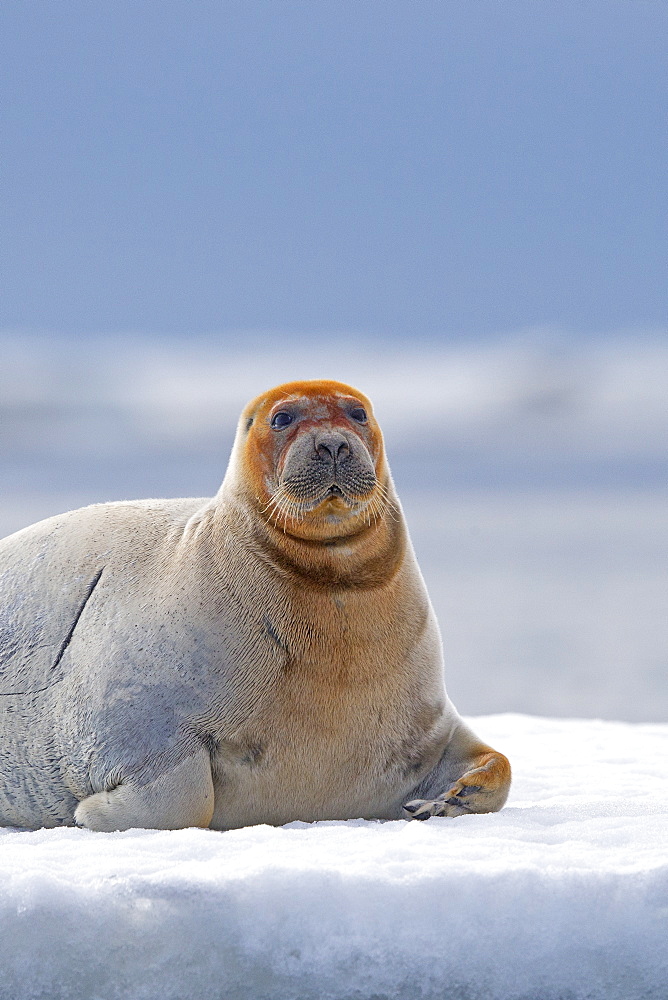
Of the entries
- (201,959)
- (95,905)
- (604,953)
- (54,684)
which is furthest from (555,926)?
(54,684)

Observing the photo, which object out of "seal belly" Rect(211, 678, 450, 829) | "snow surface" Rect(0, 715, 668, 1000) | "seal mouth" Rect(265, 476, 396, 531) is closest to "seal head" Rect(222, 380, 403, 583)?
"seal mouth" Rect(265, 476, 396, 531)

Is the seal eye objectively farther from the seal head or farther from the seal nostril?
the seal nostril

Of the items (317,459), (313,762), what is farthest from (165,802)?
(317,459)

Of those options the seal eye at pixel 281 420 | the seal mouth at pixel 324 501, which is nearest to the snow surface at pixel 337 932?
the seal mouth at pixel 324 501

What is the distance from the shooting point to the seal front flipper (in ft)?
15.4

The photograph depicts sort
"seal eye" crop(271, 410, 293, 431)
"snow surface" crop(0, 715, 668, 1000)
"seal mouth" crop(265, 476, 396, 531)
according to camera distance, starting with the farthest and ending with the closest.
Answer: "seal eye" crop(271, 410, 293, 431)
"seal mouth" crop(265, 476, 396, 531)
"snow surface" crop(0, 715, 668, 1000)

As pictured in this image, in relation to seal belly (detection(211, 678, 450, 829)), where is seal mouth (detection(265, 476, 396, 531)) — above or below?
above

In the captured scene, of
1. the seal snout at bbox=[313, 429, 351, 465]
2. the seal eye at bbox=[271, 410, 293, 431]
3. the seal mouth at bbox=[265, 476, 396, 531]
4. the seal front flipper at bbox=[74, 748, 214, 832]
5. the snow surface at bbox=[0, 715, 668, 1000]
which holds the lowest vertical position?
the snow surface at bbox=[0, 715, 668, 1000]

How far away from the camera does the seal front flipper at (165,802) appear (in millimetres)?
4699

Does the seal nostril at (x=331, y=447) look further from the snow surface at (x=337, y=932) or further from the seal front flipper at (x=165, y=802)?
the snow surface at (x=337, y=932)

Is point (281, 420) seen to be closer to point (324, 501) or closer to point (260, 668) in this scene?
point (324, 501)

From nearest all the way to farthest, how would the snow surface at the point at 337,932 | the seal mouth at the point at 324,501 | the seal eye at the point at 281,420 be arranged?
the snow surface at the point at 337,932
the seal mouth at the point at 324,501
the seal eye at the point at 281,420

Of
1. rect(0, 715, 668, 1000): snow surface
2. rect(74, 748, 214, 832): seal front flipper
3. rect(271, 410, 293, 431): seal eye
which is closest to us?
rect(0, 715, 668, 1000): snow surface

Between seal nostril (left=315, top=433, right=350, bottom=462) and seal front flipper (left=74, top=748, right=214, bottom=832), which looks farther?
seal nostril (left=315, top=433, right=350, bottom=462)
